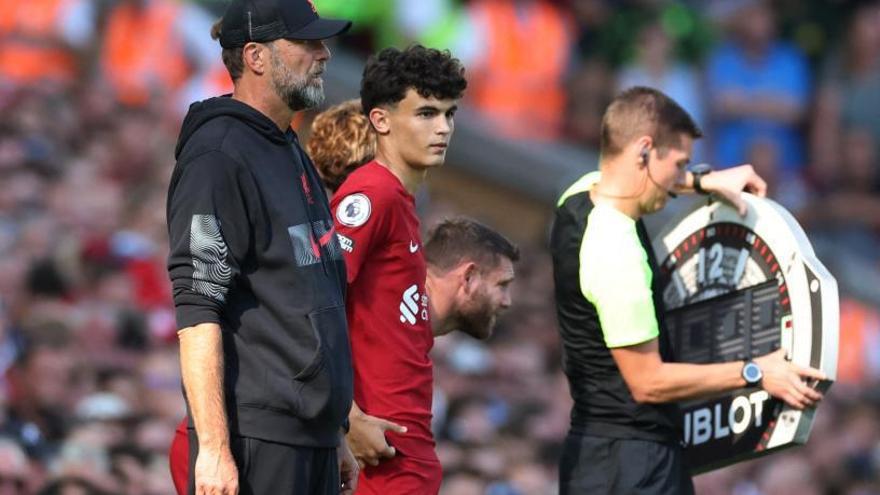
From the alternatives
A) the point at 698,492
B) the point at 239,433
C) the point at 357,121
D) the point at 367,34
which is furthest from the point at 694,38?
the point at 239,433

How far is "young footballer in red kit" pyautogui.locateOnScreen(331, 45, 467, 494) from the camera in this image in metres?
4.83

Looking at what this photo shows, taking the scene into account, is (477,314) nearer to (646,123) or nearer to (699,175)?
(646,123)

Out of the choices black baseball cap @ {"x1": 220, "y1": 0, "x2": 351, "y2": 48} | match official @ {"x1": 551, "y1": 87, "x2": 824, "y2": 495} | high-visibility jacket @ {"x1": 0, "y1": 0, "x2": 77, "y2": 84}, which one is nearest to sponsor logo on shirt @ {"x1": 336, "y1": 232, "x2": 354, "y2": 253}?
black baseball cap @ {"x1": 220, "y1": 0, "x2": 351, "y2": 48}

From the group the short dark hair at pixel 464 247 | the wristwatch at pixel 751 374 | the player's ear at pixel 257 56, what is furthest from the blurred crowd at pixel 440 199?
the player's ear at pixel 257 56

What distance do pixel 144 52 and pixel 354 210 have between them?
6.82 meters

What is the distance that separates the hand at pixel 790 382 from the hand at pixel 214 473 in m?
1.98

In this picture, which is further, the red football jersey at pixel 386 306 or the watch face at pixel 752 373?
the watch face at pixel 752 373

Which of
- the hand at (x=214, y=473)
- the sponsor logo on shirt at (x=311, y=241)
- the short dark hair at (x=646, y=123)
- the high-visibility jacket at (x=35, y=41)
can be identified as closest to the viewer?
the hand at (x=214, y=473)

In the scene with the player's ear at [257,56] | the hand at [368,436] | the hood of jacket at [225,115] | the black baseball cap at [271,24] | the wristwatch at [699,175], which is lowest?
the hand at [368,436]

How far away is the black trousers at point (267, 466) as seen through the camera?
4.14 m

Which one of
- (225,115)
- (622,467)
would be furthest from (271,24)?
(622,467)

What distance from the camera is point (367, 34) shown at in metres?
12.8

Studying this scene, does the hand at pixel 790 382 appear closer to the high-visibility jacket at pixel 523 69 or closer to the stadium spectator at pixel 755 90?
the high-visibility jacket at pixel 523 69

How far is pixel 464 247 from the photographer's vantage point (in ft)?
17.4
